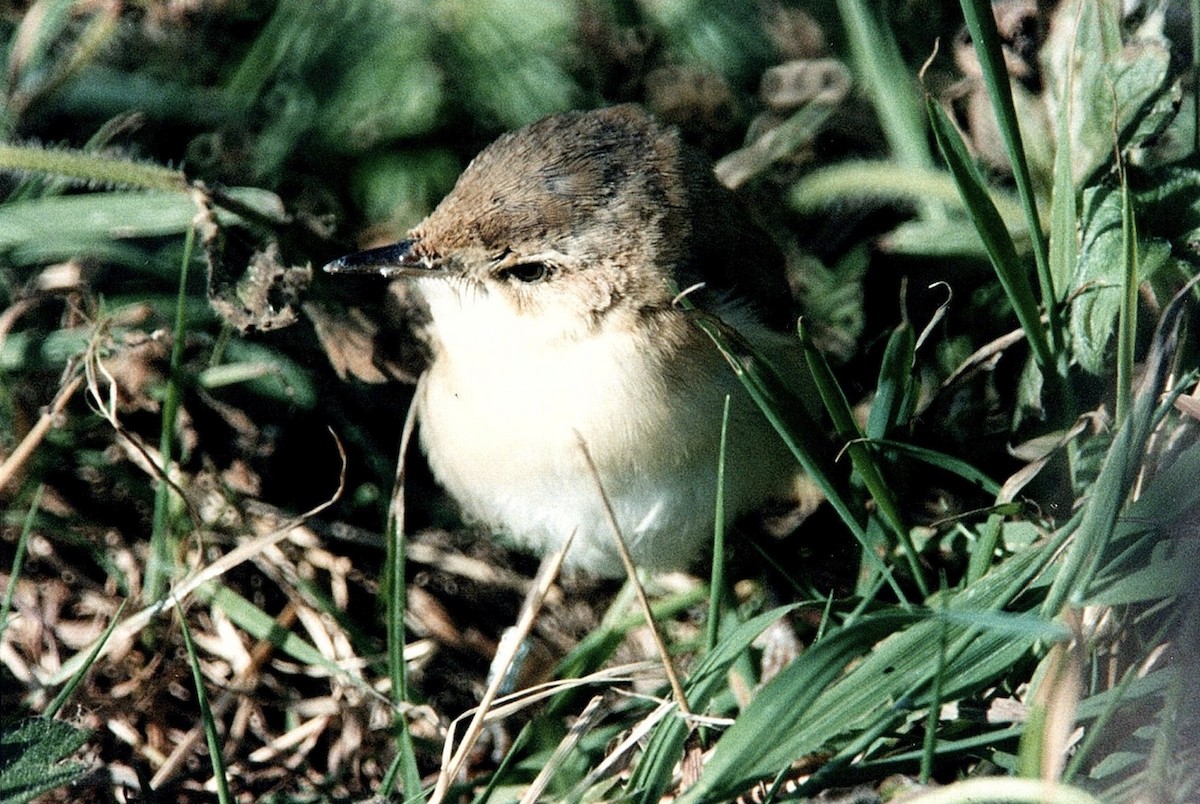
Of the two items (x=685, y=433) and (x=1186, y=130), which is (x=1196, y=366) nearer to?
(x=1186, y=130)

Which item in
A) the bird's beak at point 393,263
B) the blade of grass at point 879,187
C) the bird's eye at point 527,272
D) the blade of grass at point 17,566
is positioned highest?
the bird's beak at point 393,263

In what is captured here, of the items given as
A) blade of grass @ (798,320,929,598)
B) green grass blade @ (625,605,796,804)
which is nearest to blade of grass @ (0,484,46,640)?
green grass blade @ (625,605,796,804)

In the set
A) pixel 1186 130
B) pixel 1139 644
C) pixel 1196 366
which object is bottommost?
pixel 1139 644

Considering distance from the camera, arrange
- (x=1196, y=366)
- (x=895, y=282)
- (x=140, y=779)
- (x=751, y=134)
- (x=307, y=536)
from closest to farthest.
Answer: (x=1196, y=366) → (x=140, y=779) → (x=307, y=536) → (x=895, y=282) → (x=751, y=134)

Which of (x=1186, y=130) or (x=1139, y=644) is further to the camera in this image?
(x=1186, y=130)

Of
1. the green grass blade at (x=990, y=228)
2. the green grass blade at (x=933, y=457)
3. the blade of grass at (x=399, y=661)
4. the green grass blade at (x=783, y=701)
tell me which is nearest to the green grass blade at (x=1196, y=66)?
the green grass blade at (x=990, y=228)

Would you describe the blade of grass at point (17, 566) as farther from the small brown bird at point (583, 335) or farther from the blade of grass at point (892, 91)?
the blade of grass at point (892, 91)

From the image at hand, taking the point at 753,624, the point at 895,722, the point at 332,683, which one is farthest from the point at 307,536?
the point at 895,722
